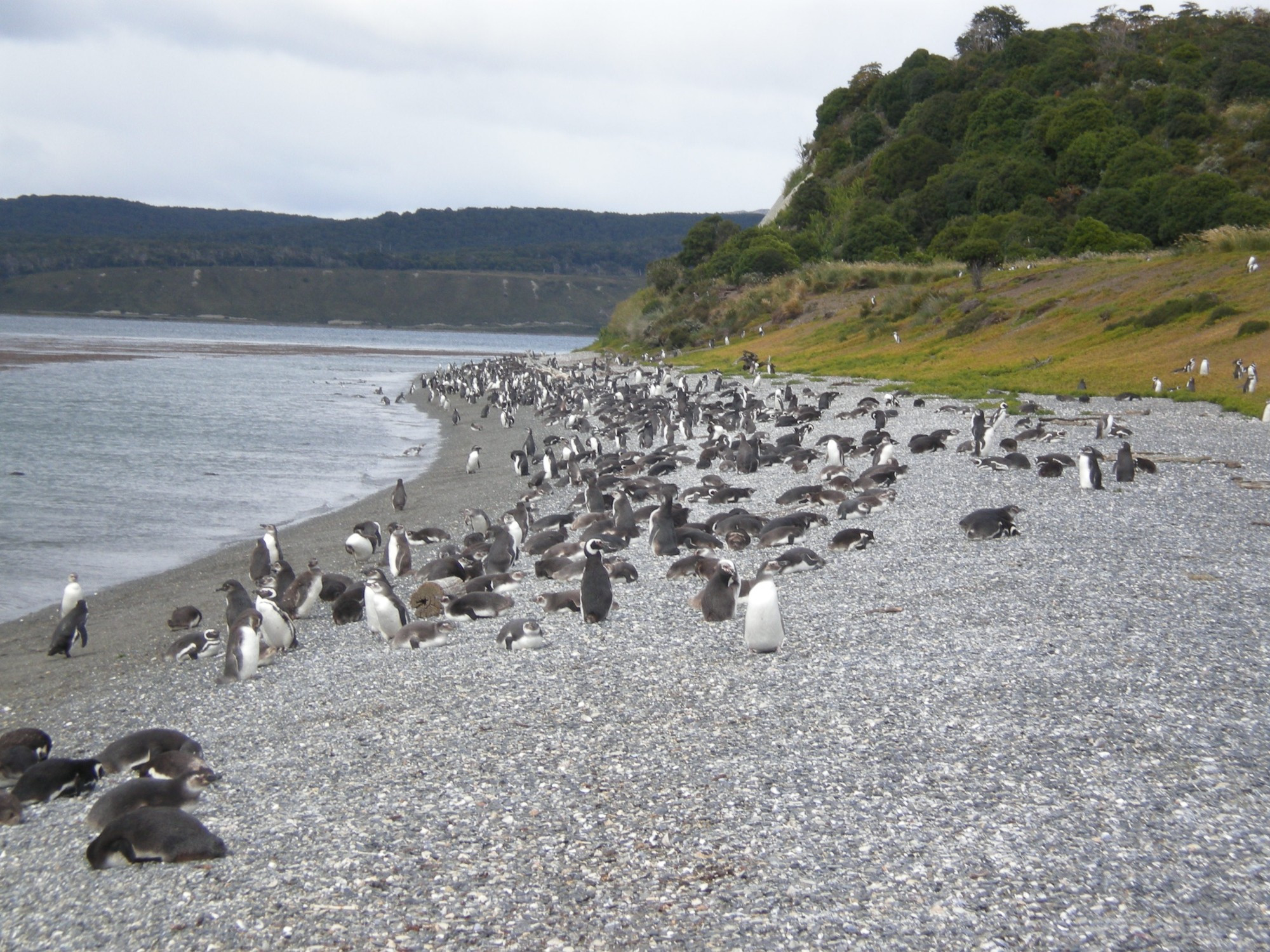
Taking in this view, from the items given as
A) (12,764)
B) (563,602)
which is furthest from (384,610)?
(12,764)

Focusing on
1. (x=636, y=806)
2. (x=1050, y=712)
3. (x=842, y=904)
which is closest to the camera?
(x=842, y=904)

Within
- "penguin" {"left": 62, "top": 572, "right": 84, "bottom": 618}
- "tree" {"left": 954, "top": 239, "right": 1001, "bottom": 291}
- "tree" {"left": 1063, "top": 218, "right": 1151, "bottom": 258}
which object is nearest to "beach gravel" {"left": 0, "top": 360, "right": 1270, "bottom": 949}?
"penguin" {"left": 62, "top": 572, "right": 84, "bottom": 618}

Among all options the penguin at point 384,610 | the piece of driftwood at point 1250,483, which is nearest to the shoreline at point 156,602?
the penguin at point 384,610

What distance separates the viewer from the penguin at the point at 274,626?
369 inches

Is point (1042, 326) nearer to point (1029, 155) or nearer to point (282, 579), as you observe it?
point (282, 579)

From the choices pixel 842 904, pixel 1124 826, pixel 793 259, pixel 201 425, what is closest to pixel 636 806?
pixel 842 904

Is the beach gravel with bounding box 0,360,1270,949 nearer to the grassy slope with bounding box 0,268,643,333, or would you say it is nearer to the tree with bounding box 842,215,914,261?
the tree with bounding box 842,215,914,261

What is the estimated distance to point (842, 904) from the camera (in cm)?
436

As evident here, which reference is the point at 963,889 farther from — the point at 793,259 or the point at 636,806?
the point at 793,259

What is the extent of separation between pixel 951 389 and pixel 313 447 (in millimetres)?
16958

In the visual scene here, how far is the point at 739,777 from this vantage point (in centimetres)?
556

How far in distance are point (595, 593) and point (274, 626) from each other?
9.64ft

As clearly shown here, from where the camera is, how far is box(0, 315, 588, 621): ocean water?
52.1 ft

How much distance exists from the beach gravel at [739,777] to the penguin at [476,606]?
0.58 ft
